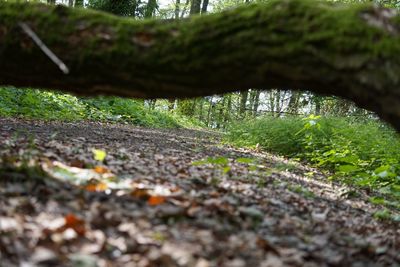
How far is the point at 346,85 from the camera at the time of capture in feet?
10.4

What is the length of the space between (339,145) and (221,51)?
217 inches

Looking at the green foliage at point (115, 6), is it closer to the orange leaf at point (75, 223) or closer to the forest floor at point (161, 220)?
the forest floor at point (161, 220)

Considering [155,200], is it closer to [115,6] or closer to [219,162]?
[219,162]

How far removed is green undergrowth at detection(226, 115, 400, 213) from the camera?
6617 mm

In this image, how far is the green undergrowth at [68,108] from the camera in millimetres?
9594

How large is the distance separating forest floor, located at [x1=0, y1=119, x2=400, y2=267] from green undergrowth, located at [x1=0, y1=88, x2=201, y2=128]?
17.7 feet

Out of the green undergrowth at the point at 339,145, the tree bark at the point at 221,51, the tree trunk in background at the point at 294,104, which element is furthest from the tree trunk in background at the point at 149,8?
the tree bark at the point at 221,51

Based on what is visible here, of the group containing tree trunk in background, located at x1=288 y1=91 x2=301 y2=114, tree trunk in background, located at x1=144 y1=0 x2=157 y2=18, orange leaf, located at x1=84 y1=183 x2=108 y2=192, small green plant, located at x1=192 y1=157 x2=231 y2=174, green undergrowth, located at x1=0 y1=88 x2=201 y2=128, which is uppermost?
tree trunk in background, located at x1=144 y1=0 x2=157 y2=18

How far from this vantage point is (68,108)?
1159cm

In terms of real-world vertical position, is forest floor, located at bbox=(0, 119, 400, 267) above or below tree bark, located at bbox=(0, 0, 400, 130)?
below

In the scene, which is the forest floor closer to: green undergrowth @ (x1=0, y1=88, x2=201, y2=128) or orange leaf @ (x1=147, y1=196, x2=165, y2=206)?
orange leaf @ (x1=147, y1=196, x2=165, y2=206)

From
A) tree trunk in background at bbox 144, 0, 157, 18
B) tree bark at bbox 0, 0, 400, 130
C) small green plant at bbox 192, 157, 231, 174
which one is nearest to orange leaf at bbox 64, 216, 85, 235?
tree bark at bbox 0, 0, 400, 130

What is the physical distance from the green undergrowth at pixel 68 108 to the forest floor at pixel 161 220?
5.40 m

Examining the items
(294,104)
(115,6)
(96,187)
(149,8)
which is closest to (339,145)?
(96,187)
